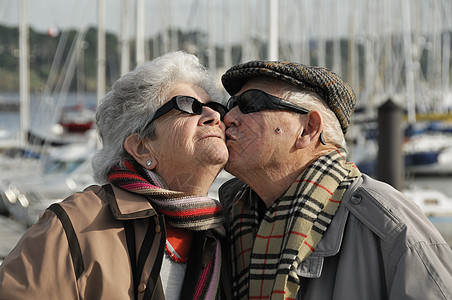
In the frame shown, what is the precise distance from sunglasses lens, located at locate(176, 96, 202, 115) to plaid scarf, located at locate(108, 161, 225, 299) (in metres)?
0.36

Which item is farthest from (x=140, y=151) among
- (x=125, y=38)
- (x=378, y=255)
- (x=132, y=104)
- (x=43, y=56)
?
→ (x=43, y=56)

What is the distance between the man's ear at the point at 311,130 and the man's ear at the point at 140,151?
0.64m

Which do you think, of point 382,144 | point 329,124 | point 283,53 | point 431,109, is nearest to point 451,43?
point 431,109

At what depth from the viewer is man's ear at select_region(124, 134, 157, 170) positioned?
9.08 feet

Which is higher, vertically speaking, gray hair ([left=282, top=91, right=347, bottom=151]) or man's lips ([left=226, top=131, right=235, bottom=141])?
gray hair ([left=282, top=91, right=347, bottom=151])

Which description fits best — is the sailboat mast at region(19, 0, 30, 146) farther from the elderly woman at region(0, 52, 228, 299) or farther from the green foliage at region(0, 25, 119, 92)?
the elderly woman at region(0, 52, 228, 299)

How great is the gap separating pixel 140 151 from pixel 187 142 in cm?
23

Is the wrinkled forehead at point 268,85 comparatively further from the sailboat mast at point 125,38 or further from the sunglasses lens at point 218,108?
the sailboat mast at point 125,38

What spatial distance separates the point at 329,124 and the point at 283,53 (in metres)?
18.4

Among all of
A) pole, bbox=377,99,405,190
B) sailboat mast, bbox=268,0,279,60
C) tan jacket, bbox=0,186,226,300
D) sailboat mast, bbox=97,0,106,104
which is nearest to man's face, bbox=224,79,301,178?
tan jacket, bbox=0,186,226,300

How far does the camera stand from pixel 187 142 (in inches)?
108

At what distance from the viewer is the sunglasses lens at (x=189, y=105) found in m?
2.76

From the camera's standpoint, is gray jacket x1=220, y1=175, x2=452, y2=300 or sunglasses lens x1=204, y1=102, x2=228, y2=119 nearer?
gray jacket x1=220, y1=175, x2=452, y2=300

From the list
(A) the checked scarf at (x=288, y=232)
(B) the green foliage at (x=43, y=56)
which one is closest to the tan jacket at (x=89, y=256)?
(A) the checked scarf at (x=288, y=232)
